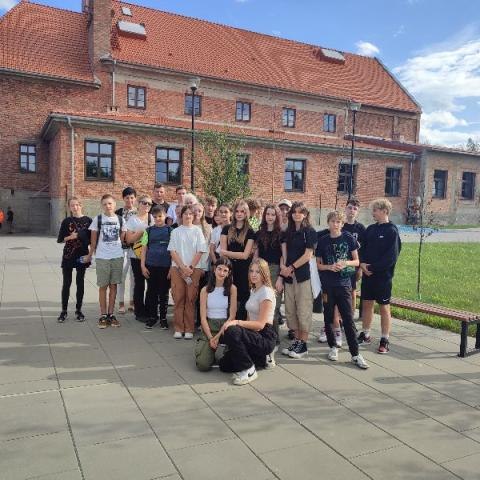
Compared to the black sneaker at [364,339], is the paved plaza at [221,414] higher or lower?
lower

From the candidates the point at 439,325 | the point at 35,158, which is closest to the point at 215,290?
the point at 439,325

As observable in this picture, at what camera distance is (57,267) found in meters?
12.3

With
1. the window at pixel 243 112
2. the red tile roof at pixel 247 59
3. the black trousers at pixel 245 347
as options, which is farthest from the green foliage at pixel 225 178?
the window at pixel 243 112

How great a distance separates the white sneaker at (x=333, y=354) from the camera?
538cm

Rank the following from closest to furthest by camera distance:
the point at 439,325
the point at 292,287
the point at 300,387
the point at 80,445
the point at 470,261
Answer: the point at 80,445 → the point at 300,387 → the point at 292,287 → the point at 439,325 → the point at 470,261

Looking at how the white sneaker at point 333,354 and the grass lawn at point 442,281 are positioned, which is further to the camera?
the grass lawn at point 442,281

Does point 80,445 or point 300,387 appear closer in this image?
point 80,445

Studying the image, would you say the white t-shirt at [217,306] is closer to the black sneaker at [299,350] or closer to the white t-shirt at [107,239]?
the black sneaker at [299,350]

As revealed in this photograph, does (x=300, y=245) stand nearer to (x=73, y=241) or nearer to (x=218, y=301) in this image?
(x=218, y=301)

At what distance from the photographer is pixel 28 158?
2531 cm

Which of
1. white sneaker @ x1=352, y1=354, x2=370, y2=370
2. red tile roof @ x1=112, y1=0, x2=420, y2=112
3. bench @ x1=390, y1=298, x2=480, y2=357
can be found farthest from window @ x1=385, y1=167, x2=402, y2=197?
white sneaker @ x1=352, y1=354, x2=370, y2=370

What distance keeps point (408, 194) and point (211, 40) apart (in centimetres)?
1821

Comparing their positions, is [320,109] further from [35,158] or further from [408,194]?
[35,158]

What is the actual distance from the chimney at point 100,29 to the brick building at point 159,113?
62 millimetres
